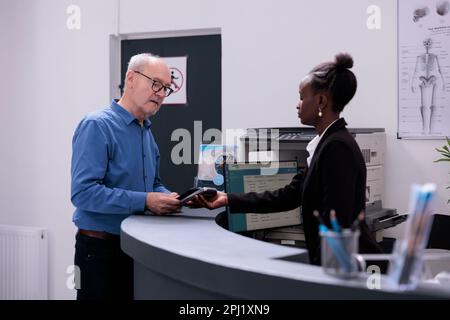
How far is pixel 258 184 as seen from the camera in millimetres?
2762

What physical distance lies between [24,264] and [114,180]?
8.30 ft

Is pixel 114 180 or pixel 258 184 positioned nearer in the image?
pixel 114 180

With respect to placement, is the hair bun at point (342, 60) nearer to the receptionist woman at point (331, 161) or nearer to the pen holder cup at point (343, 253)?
the receptionist woman at point (331, 161)

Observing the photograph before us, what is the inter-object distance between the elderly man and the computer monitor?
0.39 metres

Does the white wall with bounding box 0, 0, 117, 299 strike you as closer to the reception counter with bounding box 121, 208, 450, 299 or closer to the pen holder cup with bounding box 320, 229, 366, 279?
the reception counter with bounding box 121, 208, 450, 299

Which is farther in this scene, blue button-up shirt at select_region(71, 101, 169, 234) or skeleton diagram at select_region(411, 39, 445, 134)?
skeleton diagram at select_region(411, 39, 445, 134)

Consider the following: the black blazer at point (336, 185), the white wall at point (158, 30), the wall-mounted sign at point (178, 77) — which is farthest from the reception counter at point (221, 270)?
the wall-mounted sign at point (178, 77)

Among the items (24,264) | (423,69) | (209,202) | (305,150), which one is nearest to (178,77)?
(305,150)

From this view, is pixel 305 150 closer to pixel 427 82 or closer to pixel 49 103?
pixel 427 82

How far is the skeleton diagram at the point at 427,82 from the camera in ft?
11.2

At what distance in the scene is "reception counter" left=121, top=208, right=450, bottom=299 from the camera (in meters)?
1.26

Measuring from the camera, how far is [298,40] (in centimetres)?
375

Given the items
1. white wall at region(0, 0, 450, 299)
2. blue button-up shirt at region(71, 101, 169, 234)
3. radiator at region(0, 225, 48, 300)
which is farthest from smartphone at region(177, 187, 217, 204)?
radiator at region(0, 225, 48, 300)
